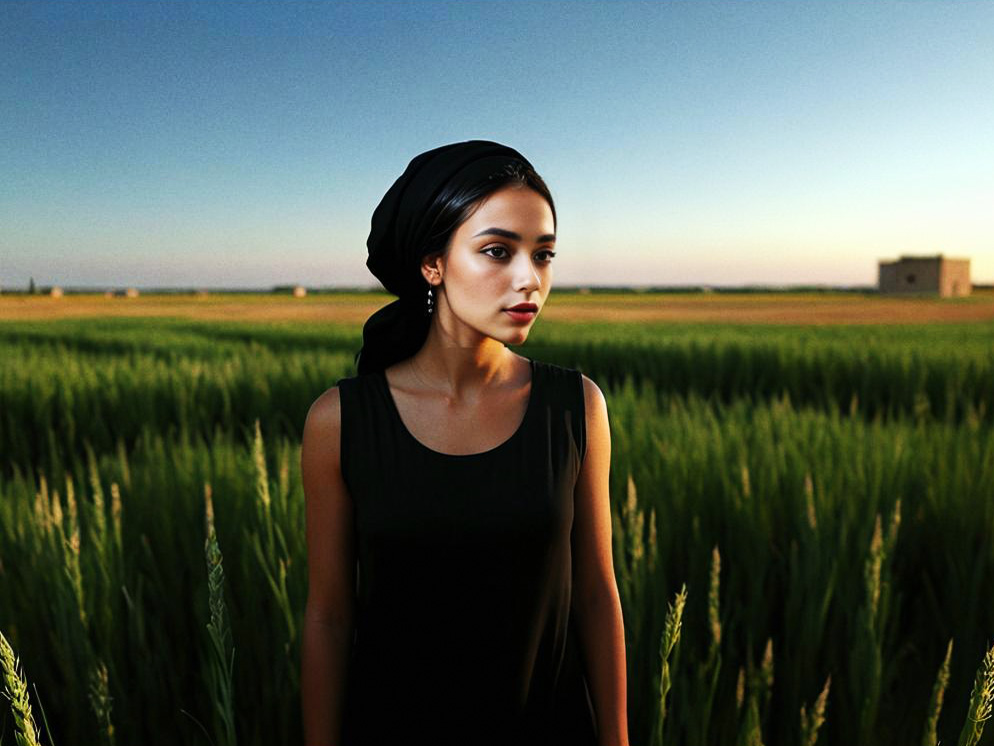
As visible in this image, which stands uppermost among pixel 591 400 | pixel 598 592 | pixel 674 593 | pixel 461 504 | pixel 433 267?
pixel 433 267

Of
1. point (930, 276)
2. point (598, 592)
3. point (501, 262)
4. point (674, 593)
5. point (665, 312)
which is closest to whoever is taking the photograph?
point (501, 262)

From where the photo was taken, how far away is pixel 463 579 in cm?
93

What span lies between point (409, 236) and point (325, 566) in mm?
448

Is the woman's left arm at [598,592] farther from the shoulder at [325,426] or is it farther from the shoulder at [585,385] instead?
the shoulder at [325,426]

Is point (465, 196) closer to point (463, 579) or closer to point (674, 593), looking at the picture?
point (463, 579)

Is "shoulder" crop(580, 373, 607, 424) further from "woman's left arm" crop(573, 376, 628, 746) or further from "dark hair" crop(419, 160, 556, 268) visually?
"dark hair" crop(419, 160, 556, 268)

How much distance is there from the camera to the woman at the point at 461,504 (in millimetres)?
920

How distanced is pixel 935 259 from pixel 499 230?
7200 centimetres

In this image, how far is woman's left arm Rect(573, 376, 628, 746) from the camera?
3.30ft

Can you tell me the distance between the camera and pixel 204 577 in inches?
62.8

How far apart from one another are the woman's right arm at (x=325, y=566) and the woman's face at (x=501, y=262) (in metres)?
0.23

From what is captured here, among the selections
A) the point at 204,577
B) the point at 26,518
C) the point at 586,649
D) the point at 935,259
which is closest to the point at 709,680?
the point at 586,649

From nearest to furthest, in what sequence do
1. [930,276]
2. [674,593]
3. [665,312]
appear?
[674,593]
[665,312]
[930,276]

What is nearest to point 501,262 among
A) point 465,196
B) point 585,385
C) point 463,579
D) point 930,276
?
point 465,196
